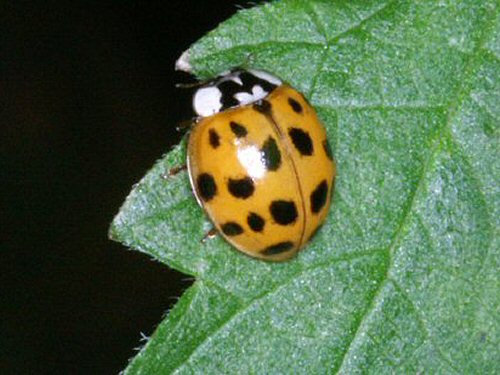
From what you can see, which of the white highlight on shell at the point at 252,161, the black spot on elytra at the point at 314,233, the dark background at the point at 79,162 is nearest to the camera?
the white highlight on shell at the point at 252,161

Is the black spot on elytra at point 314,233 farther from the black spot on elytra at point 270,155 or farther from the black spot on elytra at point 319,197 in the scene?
the black spot on elytra at point 270,155

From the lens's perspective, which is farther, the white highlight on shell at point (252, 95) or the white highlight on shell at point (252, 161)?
the white highlight on shell at point (252, 95)

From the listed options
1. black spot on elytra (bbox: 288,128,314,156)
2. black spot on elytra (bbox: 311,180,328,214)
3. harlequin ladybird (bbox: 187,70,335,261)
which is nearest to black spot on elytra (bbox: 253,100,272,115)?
harlequin ladybird (bbox: 187,70,335,261)

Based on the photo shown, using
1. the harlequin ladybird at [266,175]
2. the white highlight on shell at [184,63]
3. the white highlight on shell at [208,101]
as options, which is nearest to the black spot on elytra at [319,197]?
the harlequin ladybird at [266,175]

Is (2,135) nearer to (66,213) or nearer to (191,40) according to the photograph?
(66,213)

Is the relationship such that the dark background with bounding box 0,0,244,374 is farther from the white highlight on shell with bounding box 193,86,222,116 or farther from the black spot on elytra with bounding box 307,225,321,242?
the black spot on elytra with bounding box 307,225,321,242

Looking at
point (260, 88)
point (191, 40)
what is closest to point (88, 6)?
point (191, 40)
